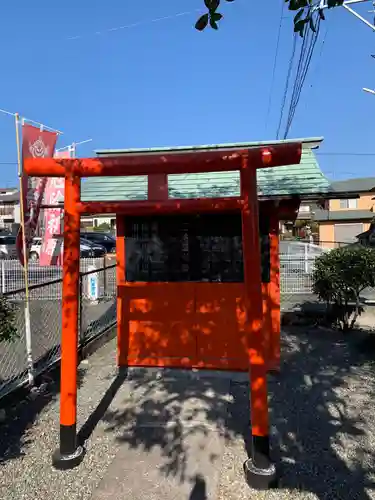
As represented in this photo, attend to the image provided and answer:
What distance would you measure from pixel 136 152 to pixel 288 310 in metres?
4.90

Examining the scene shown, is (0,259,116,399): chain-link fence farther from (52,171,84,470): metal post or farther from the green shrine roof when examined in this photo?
the green shrine roof

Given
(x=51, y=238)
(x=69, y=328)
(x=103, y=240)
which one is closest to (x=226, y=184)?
(x=51, y=238)

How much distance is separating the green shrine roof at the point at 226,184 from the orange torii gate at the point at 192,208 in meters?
1.93

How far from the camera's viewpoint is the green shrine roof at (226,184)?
532 cm

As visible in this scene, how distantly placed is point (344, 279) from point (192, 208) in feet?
16.1

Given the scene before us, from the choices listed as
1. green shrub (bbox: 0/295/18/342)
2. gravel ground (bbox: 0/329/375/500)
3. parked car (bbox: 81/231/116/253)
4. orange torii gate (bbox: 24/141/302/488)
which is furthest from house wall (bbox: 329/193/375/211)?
green shrub (bbox: 0/295/18/342)

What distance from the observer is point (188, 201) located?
351 cm

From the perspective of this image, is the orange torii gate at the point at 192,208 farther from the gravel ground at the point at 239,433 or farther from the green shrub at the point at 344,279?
the green shrub at the point at 344,279

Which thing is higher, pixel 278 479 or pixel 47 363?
pixel 47 363

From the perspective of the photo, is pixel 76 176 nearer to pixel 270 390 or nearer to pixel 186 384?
pixel 186 384

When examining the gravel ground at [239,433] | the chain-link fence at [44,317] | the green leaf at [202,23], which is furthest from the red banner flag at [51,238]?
the green leaf at [202,23]

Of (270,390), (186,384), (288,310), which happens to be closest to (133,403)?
(186,384)

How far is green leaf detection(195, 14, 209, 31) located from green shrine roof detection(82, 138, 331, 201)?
2.88 metres

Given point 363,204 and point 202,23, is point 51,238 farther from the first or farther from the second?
point 363,204
